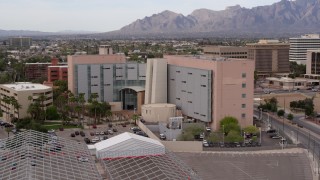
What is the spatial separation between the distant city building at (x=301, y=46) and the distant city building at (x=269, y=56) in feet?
55.3

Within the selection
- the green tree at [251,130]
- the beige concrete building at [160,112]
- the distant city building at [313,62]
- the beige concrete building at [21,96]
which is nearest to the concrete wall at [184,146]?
the green tree at [251,130]

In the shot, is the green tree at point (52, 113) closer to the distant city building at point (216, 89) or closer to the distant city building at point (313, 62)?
the distant city building at point (216, 89)

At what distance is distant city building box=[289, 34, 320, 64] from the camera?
126 metres

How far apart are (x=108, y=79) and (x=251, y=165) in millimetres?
31701

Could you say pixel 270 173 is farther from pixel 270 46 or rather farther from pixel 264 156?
pixel 270 46

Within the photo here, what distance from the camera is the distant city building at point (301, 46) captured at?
413 ft

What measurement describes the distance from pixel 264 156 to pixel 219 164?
176 inches

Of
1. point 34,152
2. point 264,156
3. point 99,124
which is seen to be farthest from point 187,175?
point 99,124

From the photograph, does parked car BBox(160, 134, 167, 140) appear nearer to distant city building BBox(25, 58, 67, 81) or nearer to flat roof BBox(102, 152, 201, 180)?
flat roof BBox(102, 152, 201, 180)

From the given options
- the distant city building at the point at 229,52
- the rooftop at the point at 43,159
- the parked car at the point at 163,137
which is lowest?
the parked car at the point at 163,137

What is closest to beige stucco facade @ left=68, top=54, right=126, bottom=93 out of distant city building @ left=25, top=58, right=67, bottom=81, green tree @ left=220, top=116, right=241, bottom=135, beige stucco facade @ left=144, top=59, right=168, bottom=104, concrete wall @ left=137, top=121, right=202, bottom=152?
beige stucco facade @ left=144, top=59, right=168, bottom=104

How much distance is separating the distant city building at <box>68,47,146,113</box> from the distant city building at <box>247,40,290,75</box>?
4739 cm

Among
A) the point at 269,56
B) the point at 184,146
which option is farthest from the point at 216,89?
the point at 269,56

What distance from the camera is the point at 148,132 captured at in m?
49.3
